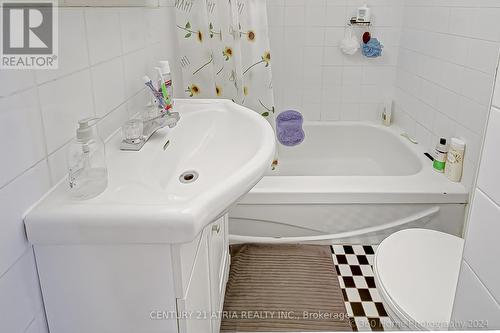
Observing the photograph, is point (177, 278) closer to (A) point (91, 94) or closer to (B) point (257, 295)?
(A) point (91, 94)

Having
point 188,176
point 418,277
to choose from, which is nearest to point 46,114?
point 188,176

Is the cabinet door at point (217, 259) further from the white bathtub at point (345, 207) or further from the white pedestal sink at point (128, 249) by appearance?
the white bathtub at point (345, 207)

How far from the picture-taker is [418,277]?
1240mm

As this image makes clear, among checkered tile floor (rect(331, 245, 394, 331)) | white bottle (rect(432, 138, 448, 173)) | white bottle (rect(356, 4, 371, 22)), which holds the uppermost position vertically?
white bottle (rect(356, 4, 371, 22))

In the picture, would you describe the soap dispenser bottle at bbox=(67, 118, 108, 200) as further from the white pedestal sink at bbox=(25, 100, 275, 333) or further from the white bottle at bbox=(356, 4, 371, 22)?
the white bottle at bbox=(356, 4, 371, 22)

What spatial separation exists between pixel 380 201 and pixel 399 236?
525mm

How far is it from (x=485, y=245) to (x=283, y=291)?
121 cm

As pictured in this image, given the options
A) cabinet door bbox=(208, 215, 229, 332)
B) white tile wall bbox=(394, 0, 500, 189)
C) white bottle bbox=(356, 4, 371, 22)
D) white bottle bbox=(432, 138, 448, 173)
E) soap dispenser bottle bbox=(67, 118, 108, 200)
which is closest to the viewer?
soap dispenser bottle bbox=(67, 118, 108, 200)

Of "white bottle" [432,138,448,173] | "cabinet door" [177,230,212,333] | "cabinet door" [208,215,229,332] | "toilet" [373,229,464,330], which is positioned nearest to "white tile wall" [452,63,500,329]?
"toilet" [373,229,464,330]

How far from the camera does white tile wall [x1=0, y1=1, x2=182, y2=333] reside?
26.3 inches

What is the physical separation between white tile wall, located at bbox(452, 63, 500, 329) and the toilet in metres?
0.36

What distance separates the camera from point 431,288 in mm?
1195

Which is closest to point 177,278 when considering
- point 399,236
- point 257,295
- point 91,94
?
point 91,94

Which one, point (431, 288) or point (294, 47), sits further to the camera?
point (294, 47)
